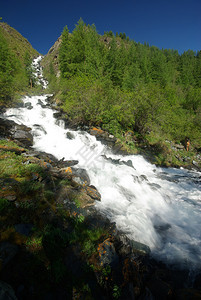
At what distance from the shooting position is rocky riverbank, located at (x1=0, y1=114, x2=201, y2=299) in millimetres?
2668

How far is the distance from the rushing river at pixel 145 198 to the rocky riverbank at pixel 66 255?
91 cm

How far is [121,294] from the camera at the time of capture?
3.04 m

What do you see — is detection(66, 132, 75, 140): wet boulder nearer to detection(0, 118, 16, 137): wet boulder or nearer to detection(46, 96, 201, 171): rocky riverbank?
detection(46, 96, 201, 171): rocky riverbank

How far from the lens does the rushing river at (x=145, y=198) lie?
523 centimetres

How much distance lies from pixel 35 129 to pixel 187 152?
68.8ft

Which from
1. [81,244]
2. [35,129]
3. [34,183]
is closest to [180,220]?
[81,244]

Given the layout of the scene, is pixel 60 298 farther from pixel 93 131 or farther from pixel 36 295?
pixel 93 131

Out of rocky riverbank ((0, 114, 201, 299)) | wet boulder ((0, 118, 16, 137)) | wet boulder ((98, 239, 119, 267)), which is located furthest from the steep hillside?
wet boulder ((98, 239, 119, 267))

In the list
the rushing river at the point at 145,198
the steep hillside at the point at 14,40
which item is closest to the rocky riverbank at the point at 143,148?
the rushing river at the point at 145,198

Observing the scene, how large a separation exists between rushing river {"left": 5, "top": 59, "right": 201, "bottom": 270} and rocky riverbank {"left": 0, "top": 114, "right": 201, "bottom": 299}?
0.91 meters

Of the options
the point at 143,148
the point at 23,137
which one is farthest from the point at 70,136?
the point at 143,148

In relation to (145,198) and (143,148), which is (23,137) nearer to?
(145,198)

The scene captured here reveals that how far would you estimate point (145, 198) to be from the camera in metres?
8.20

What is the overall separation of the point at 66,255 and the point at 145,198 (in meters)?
6.22
